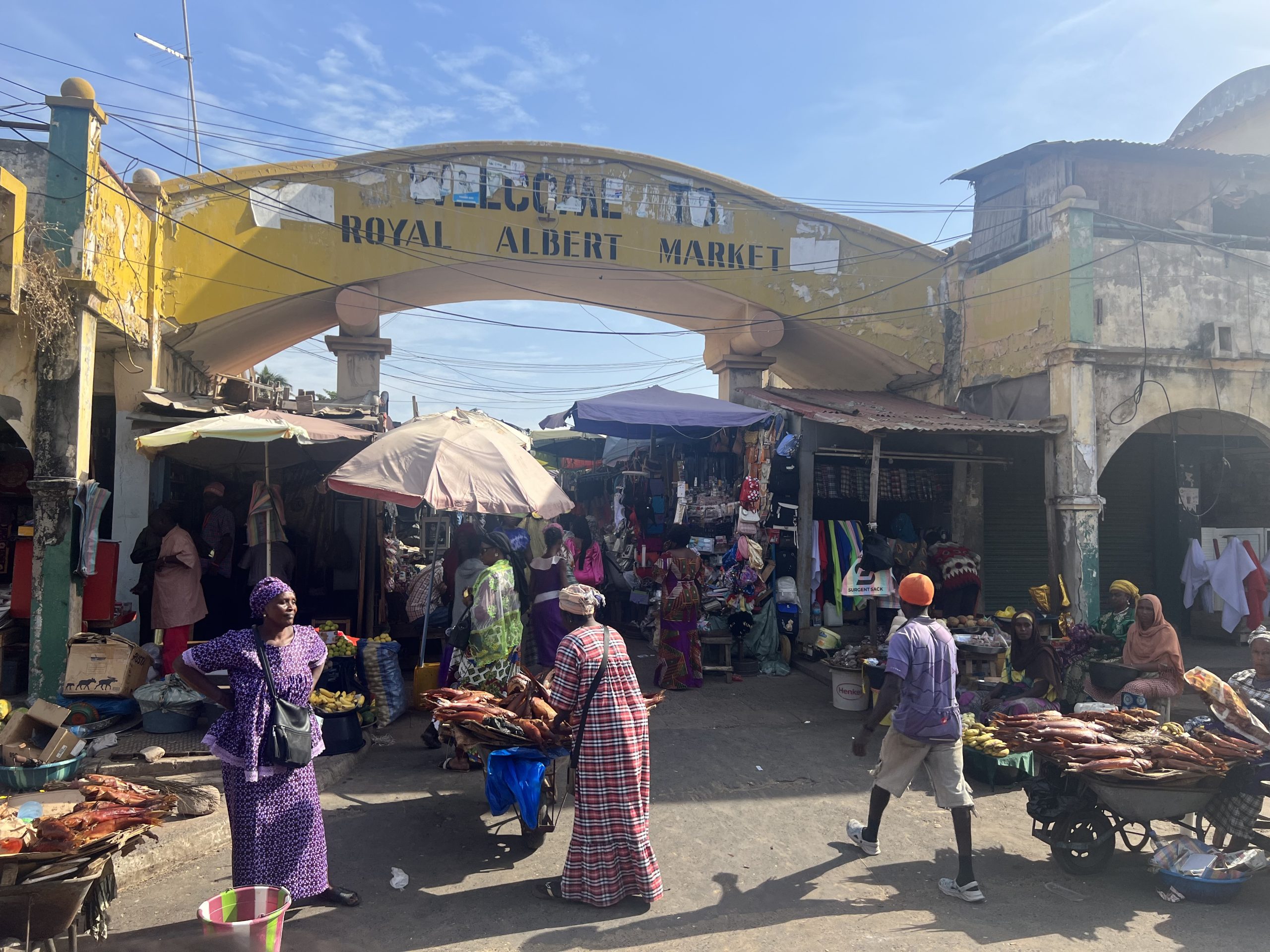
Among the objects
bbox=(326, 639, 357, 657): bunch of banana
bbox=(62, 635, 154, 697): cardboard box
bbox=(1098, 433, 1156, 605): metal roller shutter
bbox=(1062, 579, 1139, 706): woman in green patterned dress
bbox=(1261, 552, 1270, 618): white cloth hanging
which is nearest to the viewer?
bbox=(62, 635, 154, 697): cardboard box

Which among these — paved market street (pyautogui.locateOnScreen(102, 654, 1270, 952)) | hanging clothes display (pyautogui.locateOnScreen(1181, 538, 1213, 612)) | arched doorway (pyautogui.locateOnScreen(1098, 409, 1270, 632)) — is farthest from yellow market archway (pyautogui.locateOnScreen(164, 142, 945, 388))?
paved market street (pyautogui.locateOnScreen(102, 654, 1270, 952))

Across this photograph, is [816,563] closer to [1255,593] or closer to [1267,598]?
[1255,593]

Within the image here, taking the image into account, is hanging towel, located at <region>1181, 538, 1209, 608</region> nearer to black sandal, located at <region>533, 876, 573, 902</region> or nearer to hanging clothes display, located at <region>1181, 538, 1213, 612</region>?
hanging clothes display, located at <region>1181, 538, 1213, 612</region>

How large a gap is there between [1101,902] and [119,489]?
9949 millimetres

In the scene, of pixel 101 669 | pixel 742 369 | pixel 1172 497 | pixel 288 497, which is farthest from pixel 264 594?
pixel 1172 497

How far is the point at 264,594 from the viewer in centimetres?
404

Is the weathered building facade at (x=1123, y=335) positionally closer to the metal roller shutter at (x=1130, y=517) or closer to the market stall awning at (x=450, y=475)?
the metal roller shutter at (x=1130, y=517)

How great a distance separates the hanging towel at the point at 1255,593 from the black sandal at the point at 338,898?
39.4 ft

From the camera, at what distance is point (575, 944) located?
4.08 metres

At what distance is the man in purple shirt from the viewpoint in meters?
4.68

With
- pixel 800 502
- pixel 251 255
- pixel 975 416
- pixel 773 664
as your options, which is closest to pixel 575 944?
pixel 773 664

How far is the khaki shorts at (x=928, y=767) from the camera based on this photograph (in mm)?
4695

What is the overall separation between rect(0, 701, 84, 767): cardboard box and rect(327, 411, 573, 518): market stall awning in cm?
262

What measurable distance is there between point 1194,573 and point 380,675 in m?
11.0
